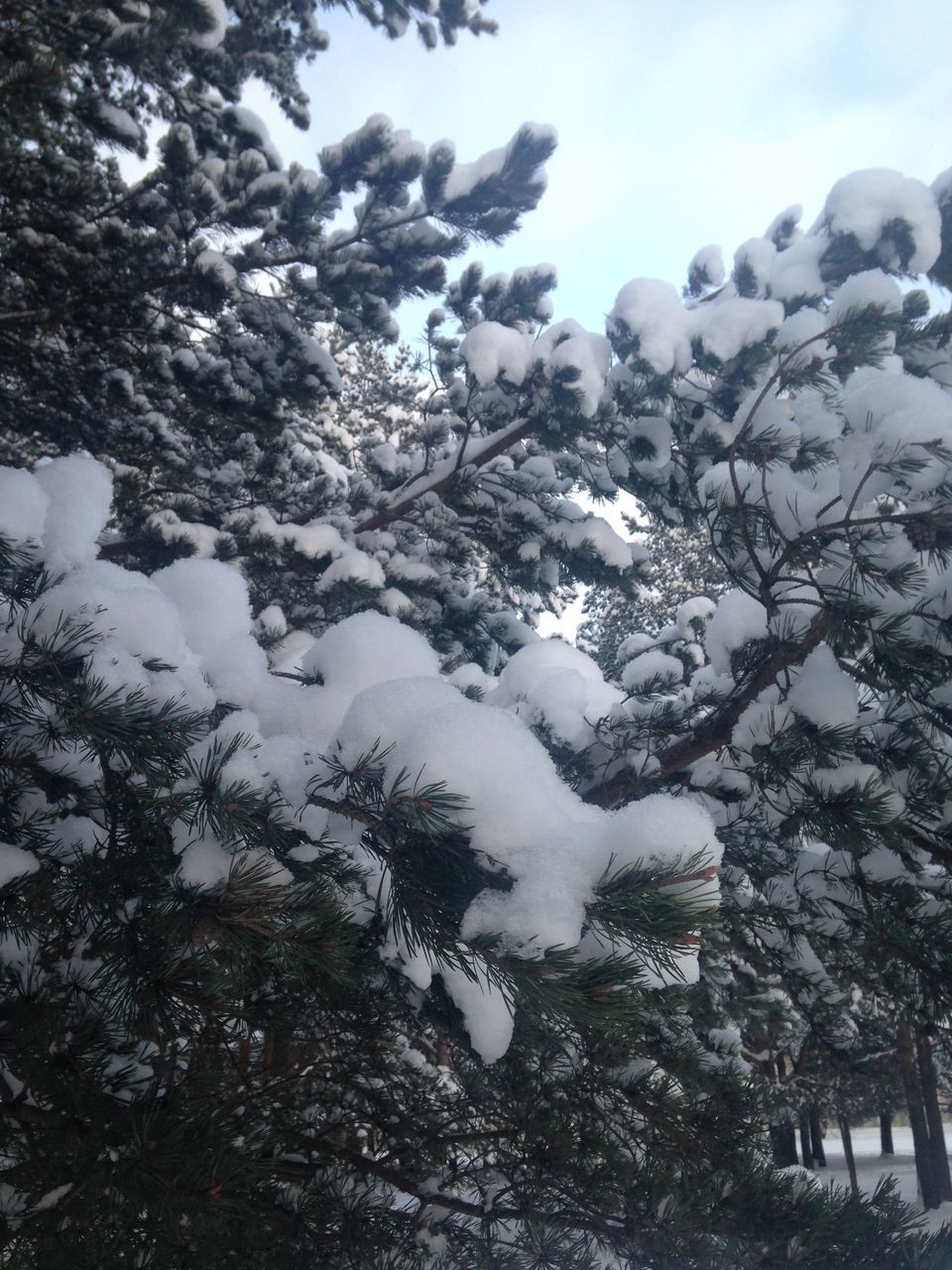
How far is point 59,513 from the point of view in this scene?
2012 millimetres

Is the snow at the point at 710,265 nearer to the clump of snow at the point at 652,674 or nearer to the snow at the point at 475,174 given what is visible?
the snow at the point at 475,174

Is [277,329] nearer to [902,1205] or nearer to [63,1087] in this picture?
[63,1087]

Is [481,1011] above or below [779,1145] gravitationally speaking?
above

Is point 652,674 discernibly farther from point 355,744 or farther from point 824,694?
point 355,744

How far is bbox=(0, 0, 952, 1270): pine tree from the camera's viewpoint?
1454mm

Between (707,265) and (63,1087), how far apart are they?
16.3 ft

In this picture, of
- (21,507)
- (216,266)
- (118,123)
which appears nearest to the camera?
(21,507)

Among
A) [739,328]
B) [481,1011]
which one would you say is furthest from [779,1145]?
[739,328]

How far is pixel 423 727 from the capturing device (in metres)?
1.56

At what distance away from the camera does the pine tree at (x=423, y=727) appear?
1454mm

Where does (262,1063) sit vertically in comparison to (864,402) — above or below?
below

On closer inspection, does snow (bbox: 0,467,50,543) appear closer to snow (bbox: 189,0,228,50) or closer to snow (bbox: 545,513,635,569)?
snow (bbox: 545,513,635,569)

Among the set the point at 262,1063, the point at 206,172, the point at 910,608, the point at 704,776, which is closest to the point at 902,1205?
the point at 704,776

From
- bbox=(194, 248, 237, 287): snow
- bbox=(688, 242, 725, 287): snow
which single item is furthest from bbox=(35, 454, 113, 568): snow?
bbox=(688, 242, 725, 287): snow
